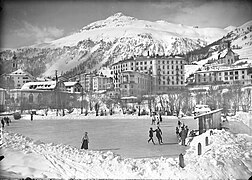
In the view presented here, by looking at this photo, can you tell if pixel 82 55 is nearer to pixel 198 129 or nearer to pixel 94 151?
pixel 94 151

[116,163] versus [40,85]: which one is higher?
[40,85]

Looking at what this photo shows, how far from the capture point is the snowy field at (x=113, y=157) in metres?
Answer: 3.33

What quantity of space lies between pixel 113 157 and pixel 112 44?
2471 millimetres

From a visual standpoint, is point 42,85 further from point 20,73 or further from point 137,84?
point 137,84

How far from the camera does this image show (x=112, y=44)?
4.84 metres

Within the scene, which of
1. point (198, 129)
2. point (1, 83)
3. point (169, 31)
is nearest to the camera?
point (198, 129)

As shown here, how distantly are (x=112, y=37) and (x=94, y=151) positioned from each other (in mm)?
2484

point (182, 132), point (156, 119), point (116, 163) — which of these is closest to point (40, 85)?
point (116, 163)

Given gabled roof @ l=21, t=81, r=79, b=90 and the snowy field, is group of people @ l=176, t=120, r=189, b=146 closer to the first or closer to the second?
the snowy field

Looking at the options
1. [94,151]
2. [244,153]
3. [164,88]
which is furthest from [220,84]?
[94,151]

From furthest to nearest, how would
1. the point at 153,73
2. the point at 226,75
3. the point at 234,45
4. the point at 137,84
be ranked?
the point at 137,84, the point at 153,73, the point at 226,75, the point at 234,45

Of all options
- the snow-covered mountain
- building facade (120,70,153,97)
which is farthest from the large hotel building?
the snow-covered mountain

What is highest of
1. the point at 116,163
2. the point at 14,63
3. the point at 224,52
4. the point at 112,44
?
the point at 112,44

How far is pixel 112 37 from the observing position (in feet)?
15.9
